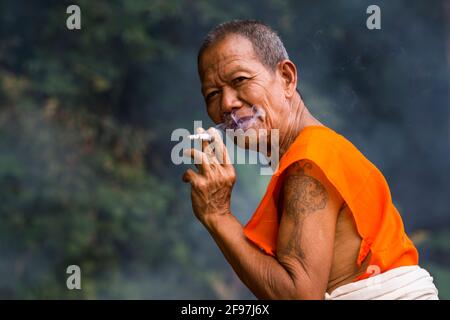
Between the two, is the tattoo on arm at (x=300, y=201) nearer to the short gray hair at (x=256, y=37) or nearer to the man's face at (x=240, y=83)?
the man's face at (x=240, y=83)

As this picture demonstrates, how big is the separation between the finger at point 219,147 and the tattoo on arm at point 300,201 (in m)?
0.21

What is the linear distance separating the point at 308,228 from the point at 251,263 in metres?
0.19

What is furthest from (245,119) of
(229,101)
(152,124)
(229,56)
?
Result: (152,124)

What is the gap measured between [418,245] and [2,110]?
12.9ft

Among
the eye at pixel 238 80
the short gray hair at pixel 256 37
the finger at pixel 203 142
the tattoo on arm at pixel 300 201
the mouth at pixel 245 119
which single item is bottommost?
the tattoo on arm at pixel 300 201

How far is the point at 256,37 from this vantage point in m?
2.09

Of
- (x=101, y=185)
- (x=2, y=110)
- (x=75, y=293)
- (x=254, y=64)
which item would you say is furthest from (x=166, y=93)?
(x=254, y=64)

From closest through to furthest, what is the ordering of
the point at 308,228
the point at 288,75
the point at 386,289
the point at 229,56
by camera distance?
the point at 308,228, the point at 386,289, the point at 229,56, the point at 288,75

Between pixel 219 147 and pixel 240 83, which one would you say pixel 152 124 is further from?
pixel 219 147

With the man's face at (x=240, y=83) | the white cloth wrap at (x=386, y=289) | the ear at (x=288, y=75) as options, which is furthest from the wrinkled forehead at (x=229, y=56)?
the white cloth wrap at (x=386, y=289)

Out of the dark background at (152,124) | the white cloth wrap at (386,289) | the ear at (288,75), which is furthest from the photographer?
the dark background at (152,124)

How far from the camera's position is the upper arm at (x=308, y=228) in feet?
5.71

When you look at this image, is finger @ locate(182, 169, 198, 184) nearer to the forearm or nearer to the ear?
the forearm

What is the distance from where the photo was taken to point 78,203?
609cm
